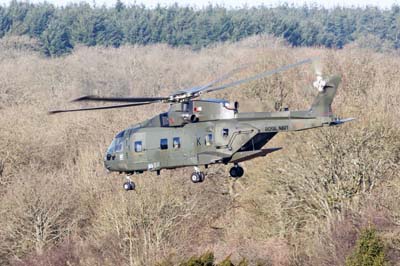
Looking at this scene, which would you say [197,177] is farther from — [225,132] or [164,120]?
[164,120]

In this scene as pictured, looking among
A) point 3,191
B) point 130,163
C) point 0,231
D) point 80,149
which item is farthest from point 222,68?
point 130,163

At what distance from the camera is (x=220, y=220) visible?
67.4 metres

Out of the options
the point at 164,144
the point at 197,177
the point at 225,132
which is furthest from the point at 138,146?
the point at 225,132

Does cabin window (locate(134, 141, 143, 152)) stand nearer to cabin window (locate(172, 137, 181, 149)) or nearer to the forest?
cabin window (locate(172, 137, 181, 149))

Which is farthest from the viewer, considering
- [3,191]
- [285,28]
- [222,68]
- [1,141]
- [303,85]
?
[285,28]

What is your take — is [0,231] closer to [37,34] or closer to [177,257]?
[177,257]

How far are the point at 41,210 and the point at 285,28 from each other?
129 meters

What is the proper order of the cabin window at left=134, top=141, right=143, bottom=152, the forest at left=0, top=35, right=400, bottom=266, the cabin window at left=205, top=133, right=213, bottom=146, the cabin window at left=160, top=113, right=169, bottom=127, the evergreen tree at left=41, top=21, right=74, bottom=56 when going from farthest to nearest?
the evergreen tree at left=41, top=21, right=74, bottom=56 < the forest at left=0, top=35, right=400, bottom=266 < the cabin window at left=134, top=141, right=143, bottom=152 < the cabin window at left=160, top=113, right=169, bottom=127 < the cabin window at left=205, top=133, right=213, bottom=146

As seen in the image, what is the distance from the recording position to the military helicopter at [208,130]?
34.6 metres

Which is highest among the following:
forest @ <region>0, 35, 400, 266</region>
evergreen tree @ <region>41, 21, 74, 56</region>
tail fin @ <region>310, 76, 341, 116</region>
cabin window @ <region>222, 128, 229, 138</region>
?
evergreen tree @ <region>41, 21, 74, 56</region>

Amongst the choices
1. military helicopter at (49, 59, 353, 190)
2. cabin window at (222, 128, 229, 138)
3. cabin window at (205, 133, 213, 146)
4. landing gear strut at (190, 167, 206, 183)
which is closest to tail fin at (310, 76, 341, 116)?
military helicopter at (49, 59, 353, 190)

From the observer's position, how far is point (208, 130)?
35438mm

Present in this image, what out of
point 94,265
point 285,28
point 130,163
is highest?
point 285,28

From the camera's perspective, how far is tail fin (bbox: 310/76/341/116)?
34.6m
